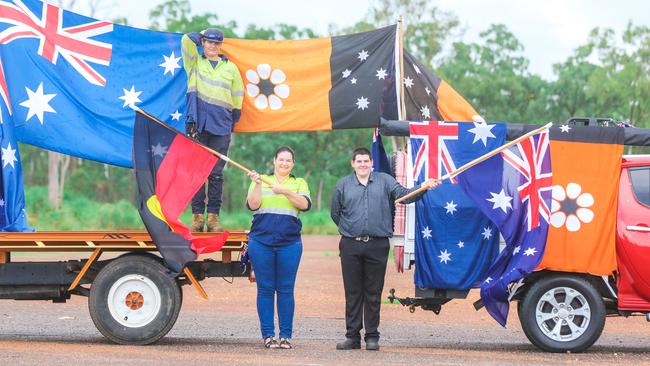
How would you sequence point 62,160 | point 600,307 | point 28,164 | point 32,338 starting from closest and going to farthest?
point 600,307, point 32,338, point 62,160, point 28,164

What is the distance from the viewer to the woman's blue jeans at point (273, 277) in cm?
1125

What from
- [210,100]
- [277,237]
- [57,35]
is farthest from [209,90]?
[277,237]

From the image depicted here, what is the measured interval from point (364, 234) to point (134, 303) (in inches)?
92.2

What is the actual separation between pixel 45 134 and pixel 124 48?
1298mm

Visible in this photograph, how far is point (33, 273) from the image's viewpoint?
456 inches

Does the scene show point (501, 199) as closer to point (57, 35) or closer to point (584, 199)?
point (584, 199)

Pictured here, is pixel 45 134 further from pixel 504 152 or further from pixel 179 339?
pixel 504 152

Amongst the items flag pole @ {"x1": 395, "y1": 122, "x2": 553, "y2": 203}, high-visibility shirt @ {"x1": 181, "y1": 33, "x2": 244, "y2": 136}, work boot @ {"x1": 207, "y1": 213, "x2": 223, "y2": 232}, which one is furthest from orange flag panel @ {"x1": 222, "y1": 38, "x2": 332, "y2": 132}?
flag pole @ {"x1": 395, "y1": 122, "x2": 553, "y2": 203}

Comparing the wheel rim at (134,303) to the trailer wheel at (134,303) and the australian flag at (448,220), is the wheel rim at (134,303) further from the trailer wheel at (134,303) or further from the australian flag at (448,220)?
the australian flag at (448,220)

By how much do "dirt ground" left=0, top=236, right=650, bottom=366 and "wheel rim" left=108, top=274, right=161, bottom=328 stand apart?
0.28 m

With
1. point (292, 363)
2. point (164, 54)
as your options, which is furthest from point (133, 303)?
point (164, 54)

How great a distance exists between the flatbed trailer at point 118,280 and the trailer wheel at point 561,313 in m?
2.93

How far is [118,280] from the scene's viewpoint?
37.5 feet

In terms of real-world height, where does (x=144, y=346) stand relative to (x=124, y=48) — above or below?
below
